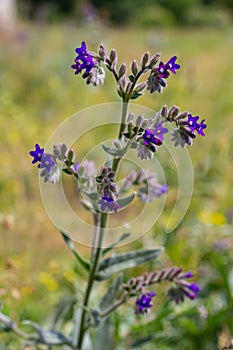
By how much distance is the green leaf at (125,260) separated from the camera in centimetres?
173

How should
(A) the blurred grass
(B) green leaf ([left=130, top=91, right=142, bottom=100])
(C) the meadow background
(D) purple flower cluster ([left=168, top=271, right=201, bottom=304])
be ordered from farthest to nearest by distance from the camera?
(A) the blurred grass → (C) the meadow background → (D) purple flower cluster ([left=168, top=271, right=201, bottom=304]) → (B) green leaf ([left=130, top=91, right=142, bottom=100])

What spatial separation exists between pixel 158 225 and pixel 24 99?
3.15 metres

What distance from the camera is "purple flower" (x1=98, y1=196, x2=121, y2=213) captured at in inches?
55.8

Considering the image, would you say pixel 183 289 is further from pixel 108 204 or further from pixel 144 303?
pixel 108 204

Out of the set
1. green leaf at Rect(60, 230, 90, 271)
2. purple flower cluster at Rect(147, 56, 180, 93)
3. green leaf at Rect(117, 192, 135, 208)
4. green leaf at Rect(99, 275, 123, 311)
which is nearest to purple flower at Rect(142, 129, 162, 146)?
purple flower cluster at Rect(147, 56, 180, 93)

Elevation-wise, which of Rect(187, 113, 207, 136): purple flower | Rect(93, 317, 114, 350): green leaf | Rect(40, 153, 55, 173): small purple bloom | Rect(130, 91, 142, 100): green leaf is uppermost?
Rect(130, 91, 142, 100): green leaf

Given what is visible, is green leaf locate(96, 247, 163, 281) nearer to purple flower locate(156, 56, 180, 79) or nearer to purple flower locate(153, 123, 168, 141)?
purple flower locate(153, 123, 168, 141)

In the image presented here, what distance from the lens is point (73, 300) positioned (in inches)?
89.7

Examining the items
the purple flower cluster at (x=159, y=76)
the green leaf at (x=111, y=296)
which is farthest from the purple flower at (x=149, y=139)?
the green leaf at (x=111, y=296)

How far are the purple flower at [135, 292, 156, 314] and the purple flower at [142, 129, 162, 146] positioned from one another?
19.4 inches

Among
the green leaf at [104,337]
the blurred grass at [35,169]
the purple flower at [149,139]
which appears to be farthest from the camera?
the blurred grass at [35,169]

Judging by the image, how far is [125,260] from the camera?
175 centimetres

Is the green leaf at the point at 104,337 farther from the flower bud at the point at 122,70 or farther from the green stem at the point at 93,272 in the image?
the flower bud at the point at 122,70

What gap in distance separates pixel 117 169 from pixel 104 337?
71cm
